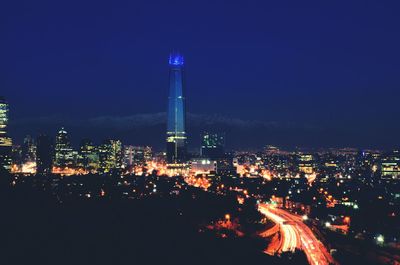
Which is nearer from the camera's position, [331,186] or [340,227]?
[340,227]

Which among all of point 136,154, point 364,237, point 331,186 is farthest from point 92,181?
point 136,154

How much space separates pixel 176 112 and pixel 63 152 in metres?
19.7

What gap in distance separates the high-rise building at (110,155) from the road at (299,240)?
45.8 m

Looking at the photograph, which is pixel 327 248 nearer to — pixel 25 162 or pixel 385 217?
pixel 385 217

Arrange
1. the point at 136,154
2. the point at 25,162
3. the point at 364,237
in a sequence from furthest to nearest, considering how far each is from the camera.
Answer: the point at 136,154, the point at 25,162, the point at 364,237

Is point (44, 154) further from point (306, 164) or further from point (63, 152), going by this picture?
point (306, 164)

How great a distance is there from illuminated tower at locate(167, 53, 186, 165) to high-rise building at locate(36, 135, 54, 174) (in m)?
19.3

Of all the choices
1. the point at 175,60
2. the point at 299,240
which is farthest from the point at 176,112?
→ the point at 299,240

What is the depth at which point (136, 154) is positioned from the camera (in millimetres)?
92812

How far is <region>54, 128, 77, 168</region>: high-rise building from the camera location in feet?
243

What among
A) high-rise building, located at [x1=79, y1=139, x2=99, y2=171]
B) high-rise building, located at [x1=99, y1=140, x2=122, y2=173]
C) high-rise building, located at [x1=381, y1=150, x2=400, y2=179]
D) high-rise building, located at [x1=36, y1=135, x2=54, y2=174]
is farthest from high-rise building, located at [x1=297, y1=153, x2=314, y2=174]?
high-rise building, located at [x1=36, y1=135, x2=54, y2=174]

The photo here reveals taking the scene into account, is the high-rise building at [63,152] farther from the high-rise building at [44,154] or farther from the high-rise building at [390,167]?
the high-rise building at [390,167]

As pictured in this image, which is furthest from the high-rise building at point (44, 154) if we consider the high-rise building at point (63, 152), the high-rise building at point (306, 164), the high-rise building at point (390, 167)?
the high-rise building at point (390, 167)

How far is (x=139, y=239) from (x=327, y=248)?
7710 mm
